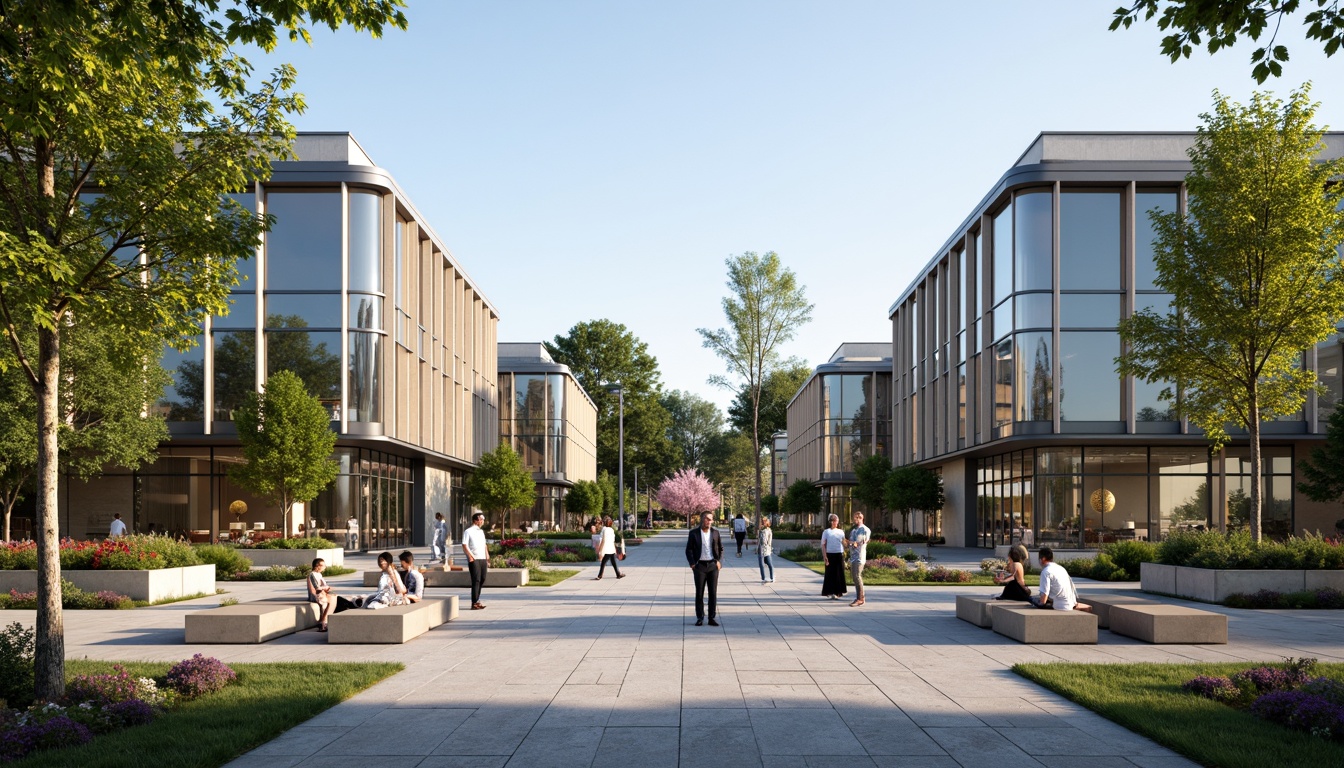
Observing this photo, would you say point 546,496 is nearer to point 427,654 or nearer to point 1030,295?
point 1030,295

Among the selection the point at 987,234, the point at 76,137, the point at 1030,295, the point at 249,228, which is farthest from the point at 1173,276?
the point at 76,137

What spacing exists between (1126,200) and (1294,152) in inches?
552

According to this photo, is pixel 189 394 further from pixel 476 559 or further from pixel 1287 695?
pixel 1287 695

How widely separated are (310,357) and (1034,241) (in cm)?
2622

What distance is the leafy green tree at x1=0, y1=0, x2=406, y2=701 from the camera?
8.07 metres


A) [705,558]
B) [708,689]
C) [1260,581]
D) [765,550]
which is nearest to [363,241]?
[765,550]

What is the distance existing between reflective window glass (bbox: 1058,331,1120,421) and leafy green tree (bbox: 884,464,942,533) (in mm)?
13879

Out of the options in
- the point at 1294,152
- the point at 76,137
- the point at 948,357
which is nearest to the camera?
the point at 76,137


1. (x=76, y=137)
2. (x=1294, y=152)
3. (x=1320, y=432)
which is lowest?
(x=1320, y=432)

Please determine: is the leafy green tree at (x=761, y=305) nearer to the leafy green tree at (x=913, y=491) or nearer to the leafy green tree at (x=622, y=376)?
the leafy green tree at (x=913, y=491)

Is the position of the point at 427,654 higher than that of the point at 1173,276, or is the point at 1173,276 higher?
the point at 1173,276

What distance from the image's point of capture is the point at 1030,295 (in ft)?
119

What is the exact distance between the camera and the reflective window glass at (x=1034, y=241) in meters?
36.0

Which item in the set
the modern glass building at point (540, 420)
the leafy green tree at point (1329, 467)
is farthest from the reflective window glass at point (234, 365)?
the leafy green tree at point (1329, 467)
